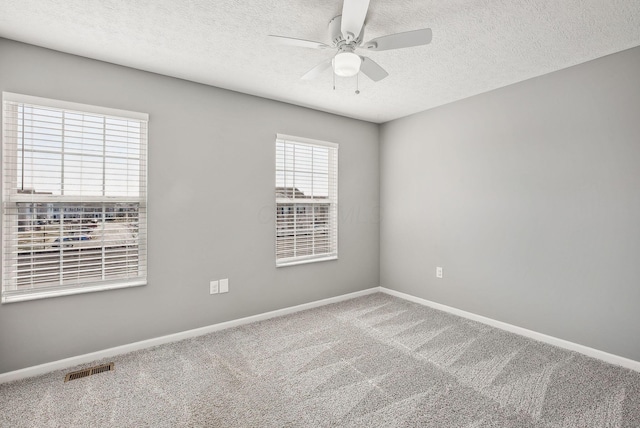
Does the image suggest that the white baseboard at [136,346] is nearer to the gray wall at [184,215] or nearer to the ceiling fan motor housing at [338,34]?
the gray wall at [184,215]

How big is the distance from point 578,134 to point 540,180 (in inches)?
18.2

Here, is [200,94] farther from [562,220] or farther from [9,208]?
[562,220]

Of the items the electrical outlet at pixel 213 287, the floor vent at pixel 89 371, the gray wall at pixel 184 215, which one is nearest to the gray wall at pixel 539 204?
the gray wall at pixel 184 215

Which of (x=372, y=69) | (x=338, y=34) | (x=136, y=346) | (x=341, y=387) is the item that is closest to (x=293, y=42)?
(x=338, y=34)

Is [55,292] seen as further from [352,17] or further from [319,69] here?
[352,17]

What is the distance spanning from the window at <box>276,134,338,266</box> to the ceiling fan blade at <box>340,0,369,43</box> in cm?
175

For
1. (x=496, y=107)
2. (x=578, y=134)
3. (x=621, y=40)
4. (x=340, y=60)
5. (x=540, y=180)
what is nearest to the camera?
(x=340, y=60)

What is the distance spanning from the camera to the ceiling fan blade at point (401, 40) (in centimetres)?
180

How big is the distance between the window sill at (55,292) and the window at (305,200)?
5.01 ft

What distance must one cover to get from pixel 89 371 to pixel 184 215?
4.60ft

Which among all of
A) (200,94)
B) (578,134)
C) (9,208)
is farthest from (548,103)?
(9,208)

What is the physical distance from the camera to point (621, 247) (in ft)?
7.91

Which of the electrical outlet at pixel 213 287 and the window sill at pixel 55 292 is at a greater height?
the window sill at pixel 55 292

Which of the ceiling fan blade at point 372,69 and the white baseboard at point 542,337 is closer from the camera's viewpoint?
the ceiling fan blade at point 372,69
